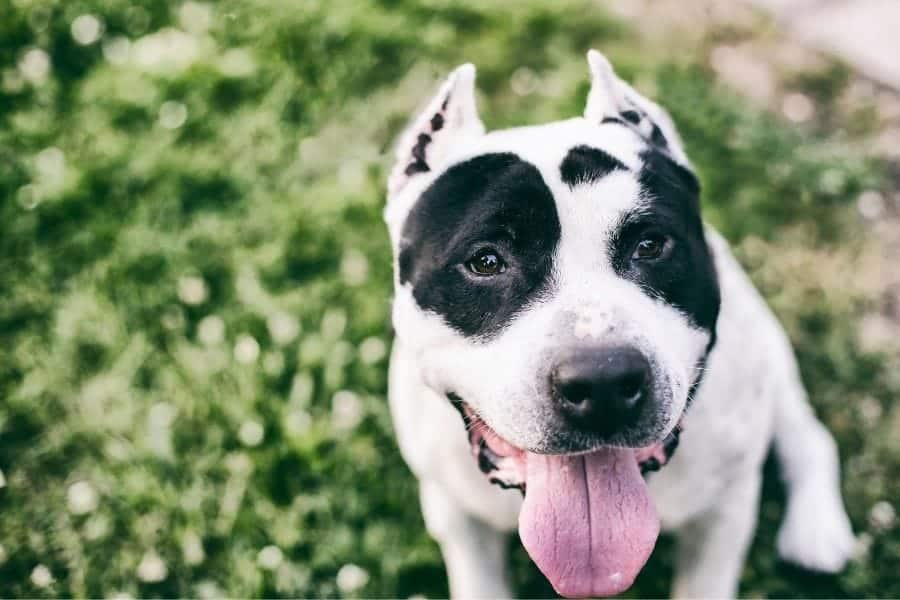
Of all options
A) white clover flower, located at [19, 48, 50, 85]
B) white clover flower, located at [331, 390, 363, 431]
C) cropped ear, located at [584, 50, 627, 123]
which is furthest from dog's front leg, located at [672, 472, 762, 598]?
white clover flower, located at [19, 48, 50, 85]

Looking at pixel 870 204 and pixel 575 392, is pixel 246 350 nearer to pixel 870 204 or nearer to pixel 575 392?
pixel 575 392

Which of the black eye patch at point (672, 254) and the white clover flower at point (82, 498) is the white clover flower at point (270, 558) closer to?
the white clover flower at point (82, 498)

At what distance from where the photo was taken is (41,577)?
3.03 m

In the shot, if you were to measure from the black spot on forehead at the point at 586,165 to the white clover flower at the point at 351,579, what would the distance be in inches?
61.8

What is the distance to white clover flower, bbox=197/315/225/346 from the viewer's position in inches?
144

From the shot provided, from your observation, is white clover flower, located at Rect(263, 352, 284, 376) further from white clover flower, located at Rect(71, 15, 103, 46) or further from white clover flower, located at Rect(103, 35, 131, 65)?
white clover flower, located at Rect(71, 15, 103, 46)

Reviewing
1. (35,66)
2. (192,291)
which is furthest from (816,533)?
(35,66)

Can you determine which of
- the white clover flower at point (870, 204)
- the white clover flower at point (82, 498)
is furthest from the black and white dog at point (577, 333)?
the white clover flower at point (870, 204)

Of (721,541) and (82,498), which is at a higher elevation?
(721,541)

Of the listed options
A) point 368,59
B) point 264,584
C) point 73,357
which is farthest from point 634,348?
point 368,59

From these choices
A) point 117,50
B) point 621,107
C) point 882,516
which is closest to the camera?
point 621,107

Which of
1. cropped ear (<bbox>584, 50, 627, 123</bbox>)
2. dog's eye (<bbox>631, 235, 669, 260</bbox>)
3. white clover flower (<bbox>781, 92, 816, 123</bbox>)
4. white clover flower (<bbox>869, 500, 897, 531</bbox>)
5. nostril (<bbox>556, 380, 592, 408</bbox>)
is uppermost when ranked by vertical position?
cropped ear (<bbox>584, 50, 627, 123</bbox>)

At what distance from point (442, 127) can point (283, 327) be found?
4.79 ft

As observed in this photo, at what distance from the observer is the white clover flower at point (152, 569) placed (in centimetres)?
306
